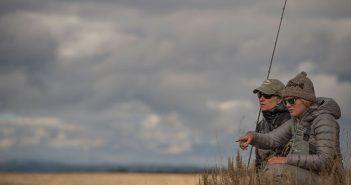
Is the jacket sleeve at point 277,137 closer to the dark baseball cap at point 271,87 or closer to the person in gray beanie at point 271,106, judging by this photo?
the person in gray beanie at point 271,106

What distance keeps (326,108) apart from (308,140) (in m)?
0.39

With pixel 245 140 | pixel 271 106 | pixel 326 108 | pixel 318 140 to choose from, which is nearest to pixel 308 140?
pixel 318 140

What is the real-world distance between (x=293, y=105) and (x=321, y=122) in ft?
1.21

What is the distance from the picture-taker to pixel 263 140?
8258 millimetres

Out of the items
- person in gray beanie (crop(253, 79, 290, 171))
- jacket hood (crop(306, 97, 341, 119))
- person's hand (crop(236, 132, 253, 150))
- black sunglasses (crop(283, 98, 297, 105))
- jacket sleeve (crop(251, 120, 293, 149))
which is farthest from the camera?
person in gray beanie (crop(253, 79, 290, 171))

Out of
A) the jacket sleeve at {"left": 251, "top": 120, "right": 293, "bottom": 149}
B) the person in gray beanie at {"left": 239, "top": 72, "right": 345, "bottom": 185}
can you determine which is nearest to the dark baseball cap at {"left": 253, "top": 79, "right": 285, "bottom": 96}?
the jacket sleeve at {"left": 251, "top": 120, "right": 293, "bottom": 149}

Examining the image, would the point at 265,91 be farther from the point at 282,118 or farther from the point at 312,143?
the point at 312,143

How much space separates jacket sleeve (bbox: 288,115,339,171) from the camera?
758 centimetres

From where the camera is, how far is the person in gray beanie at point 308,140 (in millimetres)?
7609

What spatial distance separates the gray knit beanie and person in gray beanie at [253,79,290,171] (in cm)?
97

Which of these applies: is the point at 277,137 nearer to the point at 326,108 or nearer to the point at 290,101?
the point at 290,101

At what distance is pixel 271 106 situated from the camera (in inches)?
350

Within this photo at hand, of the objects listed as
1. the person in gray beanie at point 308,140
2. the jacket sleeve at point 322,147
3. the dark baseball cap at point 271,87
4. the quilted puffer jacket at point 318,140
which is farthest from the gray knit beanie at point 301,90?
the dark baseball cap at point 271,87

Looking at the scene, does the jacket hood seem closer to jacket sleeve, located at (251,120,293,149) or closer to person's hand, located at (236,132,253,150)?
jacket sleeve, located at (251,120,293,149)
